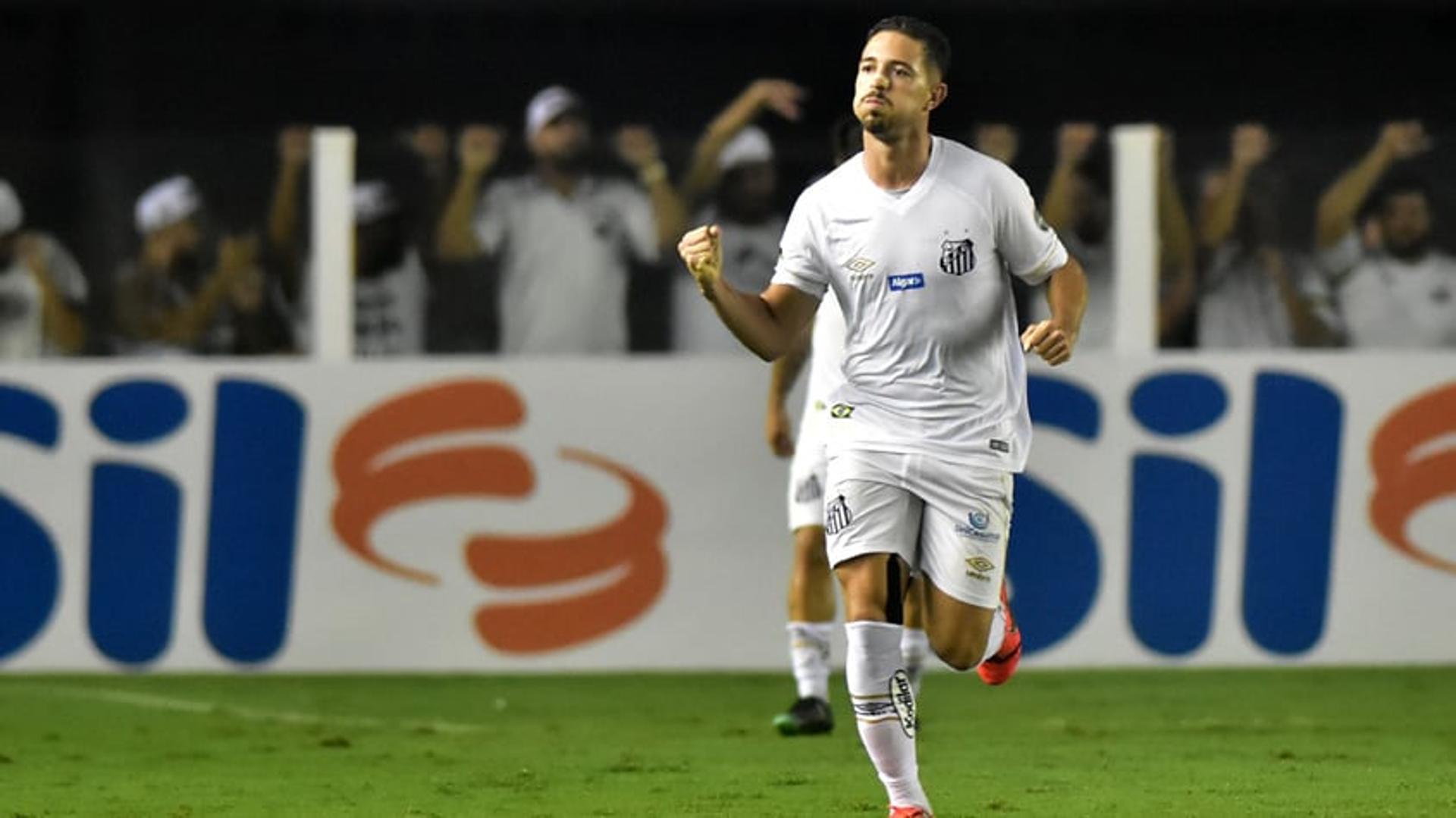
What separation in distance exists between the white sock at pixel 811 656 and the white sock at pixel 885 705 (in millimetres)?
3432

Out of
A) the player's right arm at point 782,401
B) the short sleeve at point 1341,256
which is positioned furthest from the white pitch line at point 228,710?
the short sleeve at point 1341,256

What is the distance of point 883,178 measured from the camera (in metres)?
9.23

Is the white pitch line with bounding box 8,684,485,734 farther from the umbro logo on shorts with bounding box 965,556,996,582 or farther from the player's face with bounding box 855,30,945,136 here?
the player's face with bounding box 855,30,945,136

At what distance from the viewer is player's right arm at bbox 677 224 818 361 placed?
345 inches

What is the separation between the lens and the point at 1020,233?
30.1 feet

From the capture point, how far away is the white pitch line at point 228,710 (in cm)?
1342

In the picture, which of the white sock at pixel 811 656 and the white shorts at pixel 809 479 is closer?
the white shorts at pixel 809 479

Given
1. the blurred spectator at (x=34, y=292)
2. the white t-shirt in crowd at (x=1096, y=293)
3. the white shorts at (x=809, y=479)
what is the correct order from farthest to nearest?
the blurred spectator at (x=34, y=292) < the white t-shirt in crowd at (x=1096, y=293) < the white shorts at (x=809, y=479)

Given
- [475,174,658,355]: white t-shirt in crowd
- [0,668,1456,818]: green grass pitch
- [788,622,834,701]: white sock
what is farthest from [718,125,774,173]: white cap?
[788,622,834,701]: white sock

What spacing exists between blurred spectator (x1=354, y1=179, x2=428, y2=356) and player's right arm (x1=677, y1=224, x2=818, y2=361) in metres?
6.61

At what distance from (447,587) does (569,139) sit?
2.35 metres

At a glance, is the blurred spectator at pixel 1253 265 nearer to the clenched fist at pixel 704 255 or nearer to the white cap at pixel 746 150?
the white cap at pixel 746 150

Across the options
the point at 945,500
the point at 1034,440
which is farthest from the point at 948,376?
the point at 1034,440

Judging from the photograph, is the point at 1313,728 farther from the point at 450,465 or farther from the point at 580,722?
the point at 450,465
